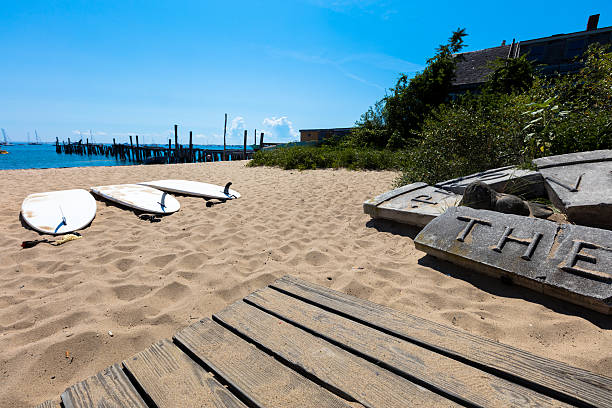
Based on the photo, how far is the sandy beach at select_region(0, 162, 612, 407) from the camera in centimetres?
155

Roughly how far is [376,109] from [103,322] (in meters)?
16.6

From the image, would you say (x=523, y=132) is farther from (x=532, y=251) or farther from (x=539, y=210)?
(x=532, y=251)

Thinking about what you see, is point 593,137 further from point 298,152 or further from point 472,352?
point 298,152

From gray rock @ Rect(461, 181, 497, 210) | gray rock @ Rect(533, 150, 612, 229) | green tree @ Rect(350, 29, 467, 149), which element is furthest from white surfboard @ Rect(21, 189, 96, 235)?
green tree @ Rect(350, 29, 467, 149)

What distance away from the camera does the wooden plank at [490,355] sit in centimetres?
101

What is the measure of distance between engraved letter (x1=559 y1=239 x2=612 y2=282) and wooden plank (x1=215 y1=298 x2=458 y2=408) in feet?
5.11

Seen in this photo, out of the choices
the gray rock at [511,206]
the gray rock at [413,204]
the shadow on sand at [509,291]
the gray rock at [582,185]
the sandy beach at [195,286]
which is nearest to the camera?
the sandy beach at [195,286]

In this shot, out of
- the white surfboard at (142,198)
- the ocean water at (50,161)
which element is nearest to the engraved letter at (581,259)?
the white surfboard at (142,198)

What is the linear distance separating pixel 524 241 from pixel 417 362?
1.64m

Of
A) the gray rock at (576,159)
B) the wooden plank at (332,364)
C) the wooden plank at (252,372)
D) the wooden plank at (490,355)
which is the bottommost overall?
the wooden plank at (252,372)

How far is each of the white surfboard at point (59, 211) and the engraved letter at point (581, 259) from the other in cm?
489

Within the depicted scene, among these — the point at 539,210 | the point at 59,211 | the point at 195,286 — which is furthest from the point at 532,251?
the point at 59,211

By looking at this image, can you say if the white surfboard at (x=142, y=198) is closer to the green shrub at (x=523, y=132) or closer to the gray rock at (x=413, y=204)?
the gray rock at (x=413, y=204)

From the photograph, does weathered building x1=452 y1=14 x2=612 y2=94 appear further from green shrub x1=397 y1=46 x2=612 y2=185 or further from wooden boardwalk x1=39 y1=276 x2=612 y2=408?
wooden boardwalk x1=39 y1=276 x2=612 y2=408
